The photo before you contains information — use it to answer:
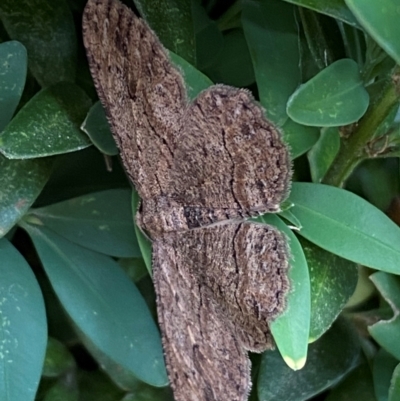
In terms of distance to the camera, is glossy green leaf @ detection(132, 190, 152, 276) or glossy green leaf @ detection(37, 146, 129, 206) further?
glossy green leaf @ detection(37, 146, 129, 206)

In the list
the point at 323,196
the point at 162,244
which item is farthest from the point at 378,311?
the point at 162,244

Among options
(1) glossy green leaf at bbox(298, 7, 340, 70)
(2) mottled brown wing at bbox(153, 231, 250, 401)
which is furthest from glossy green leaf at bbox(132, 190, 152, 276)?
(1) glossy green leaf at bbox(298, 7, 340, 70)

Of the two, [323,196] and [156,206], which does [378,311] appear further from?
[156,206]

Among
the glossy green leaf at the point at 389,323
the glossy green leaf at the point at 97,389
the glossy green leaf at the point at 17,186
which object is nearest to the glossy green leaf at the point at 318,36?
the glossy green leaf at the point at 389,323

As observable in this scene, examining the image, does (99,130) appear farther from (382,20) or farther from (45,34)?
(382,20)

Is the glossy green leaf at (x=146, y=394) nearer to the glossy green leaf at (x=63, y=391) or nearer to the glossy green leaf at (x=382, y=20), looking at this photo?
the glossy green leaf at (x=63, y=391)

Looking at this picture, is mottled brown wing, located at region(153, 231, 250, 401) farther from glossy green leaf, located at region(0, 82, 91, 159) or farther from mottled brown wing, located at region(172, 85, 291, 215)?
glossy green leaf, located at region(0, 82, 91, 159)
